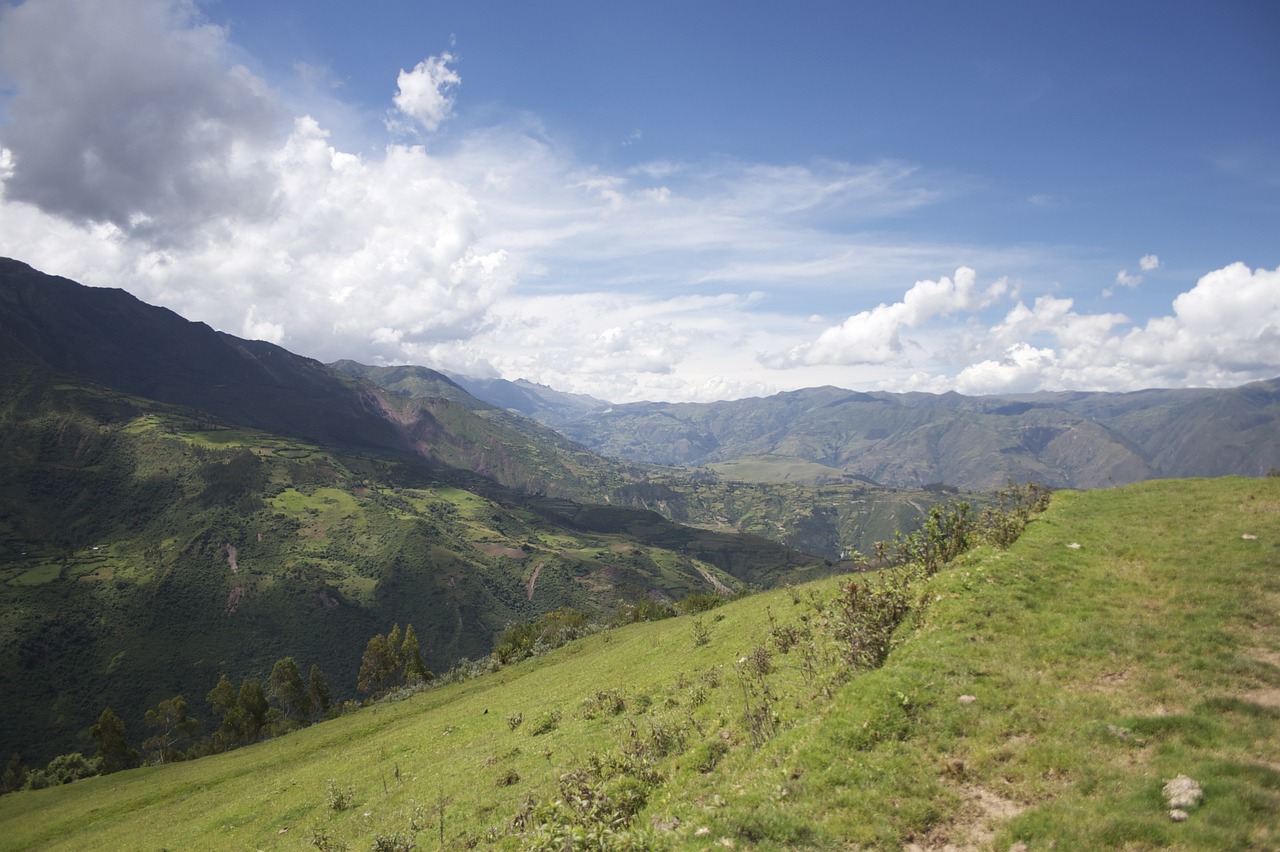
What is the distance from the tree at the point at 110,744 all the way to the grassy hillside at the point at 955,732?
8291 centimetres

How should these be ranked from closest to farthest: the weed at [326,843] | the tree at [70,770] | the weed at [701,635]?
the weed at [326,843]
the weed at [701,635]
the tree at [70,770]

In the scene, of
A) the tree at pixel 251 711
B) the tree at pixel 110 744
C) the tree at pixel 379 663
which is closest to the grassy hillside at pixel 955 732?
the tree at pixel 251 711

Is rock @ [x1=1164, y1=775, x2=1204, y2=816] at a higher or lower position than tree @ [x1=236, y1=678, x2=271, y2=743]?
higher

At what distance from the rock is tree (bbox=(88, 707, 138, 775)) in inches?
5116

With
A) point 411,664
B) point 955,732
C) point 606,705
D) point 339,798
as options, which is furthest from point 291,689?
point 955,732

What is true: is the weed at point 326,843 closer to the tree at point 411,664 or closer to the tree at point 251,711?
the tree at point 411,664

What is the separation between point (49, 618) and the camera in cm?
18225

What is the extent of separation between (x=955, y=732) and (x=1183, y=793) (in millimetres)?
4095

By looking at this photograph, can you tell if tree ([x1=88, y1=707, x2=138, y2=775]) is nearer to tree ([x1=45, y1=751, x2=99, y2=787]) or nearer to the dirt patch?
tree ([x1=45, y1=751, x2=99, y2=787])

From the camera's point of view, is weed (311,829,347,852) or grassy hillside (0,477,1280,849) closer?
grassy hillside (0,477,1280,849)

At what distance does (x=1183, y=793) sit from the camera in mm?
10203

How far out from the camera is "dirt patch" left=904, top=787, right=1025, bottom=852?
414 inches

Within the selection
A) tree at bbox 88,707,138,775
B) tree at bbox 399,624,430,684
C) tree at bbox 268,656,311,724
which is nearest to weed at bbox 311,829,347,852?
tree at bbox 399,624,430,684

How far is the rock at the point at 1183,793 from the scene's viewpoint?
9969 millimetres
